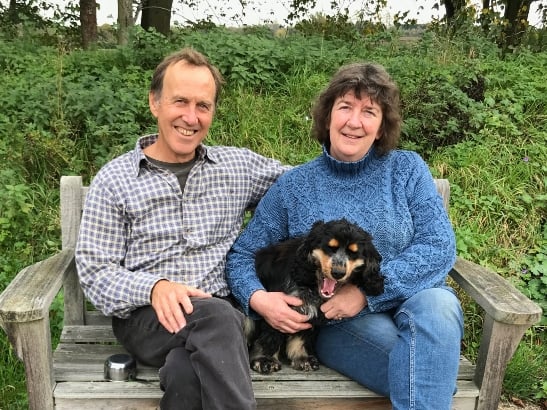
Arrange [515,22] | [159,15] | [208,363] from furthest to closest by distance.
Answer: [515,22] < [159,15] < [208,363]

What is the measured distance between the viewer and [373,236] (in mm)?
2807

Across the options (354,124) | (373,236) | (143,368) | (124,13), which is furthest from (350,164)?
(124,13)

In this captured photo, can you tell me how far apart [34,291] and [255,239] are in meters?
1.08

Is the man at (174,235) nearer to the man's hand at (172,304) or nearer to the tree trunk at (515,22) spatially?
the man's hand at (172,304)

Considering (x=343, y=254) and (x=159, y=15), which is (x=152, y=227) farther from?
(x=159, y=15)

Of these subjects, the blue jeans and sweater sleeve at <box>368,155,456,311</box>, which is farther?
sweater sleeve at <box>368,155,456,311</box>

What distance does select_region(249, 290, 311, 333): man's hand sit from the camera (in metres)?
2.69

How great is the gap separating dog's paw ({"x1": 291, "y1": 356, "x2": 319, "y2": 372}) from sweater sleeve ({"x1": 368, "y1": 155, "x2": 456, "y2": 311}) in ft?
1.29

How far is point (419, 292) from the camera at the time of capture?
2.66 meters

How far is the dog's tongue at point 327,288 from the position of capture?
2.66 metres

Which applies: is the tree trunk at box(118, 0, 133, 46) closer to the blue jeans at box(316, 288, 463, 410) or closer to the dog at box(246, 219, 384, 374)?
the dog at box(246, 219, 384, 374)

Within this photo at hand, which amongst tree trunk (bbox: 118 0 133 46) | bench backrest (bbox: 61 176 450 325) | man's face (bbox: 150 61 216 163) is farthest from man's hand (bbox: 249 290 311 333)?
tree trunk (bbox: 118 0 133 46)

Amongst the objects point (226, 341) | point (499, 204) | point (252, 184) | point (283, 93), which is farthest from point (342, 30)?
point (226, 341)

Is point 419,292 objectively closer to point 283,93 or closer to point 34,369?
point 34,369
